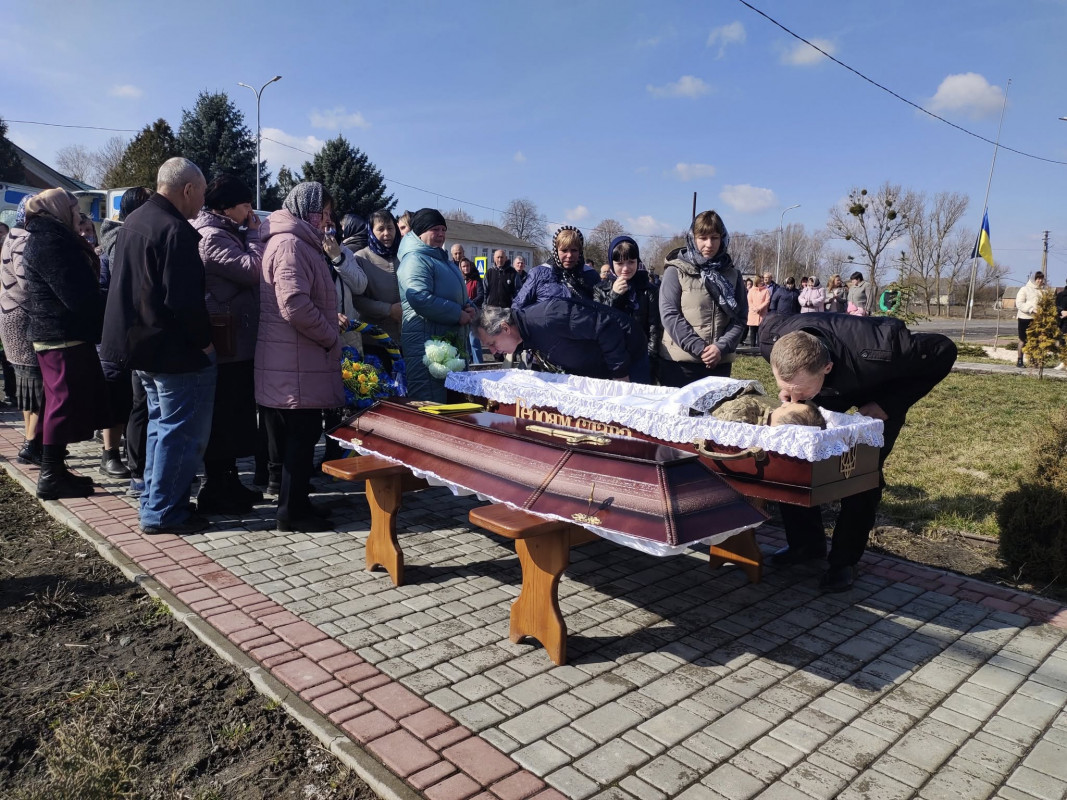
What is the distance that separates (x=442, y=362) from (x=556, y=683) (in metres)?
2.91

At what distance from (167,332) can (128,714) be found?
231 centimetres

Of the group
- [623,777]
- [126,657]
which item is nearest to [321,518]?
[126,657]

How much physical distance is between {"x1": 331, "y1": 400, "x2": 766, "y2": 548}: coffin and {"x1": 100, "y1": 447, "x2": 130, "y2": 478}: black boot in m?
3.02

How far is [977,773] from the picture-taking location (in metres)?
2.59

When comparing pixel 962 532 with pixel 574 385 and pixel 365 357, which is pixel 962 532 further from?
pixel 365 357

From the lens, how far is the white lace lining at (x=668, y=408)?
341 cm

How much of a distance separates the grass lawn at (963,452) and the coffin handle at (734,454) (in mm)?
2107

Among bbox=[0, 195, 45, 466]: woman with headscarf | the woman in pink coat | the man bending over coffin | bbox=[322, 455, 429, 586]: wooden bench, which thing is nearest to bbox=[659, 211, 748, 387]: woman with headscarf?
the man bending over coffin

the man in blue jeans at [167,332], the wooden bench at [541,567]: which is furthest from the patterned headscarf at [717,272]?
the man in blue jeans at [167,332]

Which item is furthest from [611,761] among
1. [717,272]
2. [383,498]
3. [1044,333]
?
[1044,333]

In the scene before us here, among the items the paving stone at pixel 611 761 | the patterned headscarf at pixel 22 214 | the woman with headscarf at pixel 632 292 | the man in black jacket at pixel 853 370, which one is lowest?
the paving stone at pixel 611 761

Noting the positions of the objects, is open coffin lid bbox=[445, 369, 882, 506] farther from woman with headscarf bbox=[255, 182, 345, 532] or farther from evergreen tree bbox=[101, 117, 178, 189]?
evergreen tree bbox=[101, 117, 178, 189]

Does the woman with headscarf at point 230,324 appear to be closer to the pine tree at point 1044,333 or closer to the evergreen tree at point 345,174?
the pine tree at point 1044,333

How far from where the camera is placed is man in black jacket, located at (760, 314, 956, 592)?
12.1 ft
